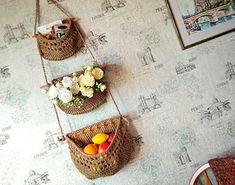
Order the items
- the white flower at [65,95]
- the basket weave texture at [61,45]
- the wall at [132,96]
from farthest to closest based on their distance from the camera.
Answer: the wall at [132,96]
the basket weave texture at [61,45]
the white flower at [65,95]

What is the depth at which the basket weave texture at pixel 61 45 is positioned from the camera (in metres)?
1.92

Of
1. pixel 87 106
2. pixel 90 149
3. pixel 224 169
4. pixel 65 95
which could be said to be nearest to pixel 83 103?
pixel 87 106

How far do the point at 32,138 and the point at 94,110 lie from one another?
1.40ft

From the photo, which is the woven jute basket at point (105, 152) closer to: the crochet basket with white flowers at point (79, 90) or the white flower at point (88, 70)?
the crochet basket with white flowers at point (79, 90)

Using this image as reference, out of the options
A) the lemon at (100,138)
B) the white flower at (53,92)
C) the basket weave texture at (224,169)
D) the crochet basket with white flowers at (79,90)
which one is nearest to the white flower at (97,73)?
the crochet basket with white flowers at (79,90)

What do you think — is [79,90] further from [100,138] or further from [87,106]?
[100,138]

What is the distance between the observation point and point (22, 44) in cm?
202

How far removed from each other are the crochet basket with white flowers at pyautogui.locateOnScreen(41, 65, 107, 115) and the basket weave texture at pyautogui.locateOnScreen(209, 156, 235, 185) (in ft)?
2.57

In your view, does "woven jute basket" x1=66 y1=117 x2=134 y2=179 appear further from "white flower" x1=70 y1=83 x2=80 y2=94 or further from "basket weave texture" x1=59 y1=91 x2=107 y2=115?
"white flower" x1=70 y1=83 x2=80 y2=94

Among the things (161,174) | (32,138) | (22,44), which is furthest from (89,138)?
(22,44)

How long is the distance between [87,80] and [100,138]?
36 centimetres

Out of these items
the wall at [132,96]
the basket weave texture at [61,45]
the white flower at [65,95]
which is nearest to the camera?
the white flower at [65,95]

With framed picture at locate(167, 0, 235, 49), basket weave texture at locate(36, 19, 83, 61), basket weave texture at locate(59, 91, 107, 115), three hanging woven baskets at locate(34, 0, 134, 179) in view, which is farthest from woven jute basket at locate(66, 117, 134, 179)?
framed picture at locate(167, 0, 235, 49)

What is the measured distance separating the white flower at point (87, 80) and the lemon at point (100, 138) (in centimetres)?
32
